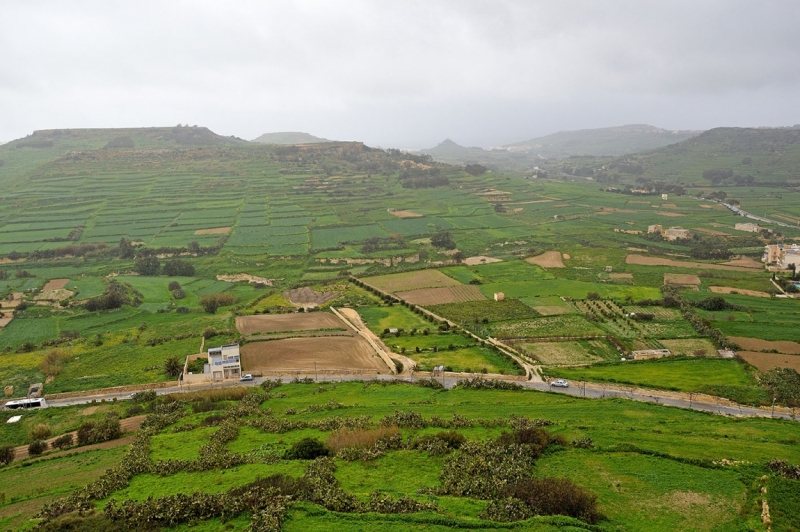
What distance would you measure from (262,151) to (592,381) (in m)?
157

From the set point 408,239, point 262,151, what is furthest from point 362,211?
point 262,151

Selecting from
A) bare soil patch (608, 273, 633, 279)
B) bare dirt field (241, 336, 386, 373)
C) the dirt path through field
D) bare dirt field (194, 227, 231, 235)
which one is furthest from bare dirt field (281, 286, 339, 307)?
bare dirt field (194, 227, 231, 235)

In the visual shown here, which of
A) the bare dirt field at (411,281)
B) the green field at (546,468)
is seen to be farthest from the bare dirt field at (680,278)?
the green field at (546,468)

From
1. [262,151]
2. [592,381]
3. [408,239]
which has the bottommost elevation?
[592,381]

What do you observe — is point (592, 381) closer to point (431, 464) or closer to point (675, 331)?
point (675, 331)

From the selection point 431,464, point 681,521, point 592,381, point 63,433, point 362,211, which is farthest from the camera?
point 362,211

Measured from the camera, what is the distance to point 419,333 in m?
54.2

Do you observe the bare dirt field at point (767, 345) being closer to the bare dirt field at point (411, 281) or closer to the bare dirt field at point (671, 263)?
the bare dirt field at point (671, 263)

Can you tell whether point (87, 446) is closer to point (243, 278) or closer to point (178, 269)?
point (243, 278)

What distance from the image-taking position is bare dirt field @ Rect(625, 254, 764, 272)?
3017 inches

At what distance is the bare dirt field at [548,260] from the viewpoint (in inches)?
3199

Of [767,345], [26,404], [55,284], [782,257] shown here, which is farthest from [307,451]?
[782,257]

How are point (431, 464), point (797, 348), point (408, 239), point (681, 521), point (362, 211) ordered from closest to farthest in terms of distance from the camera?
point (681, 521) < point (431, 464) < point (797, 348) < point (408, 239) < point (362, 211)

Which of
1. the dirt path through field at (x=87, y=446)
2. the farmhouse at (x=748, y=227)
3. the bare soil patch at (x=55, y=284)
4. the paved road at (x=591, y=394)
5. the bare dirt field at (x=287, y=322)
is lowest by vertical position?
the paved road at (x=591, y=394)
